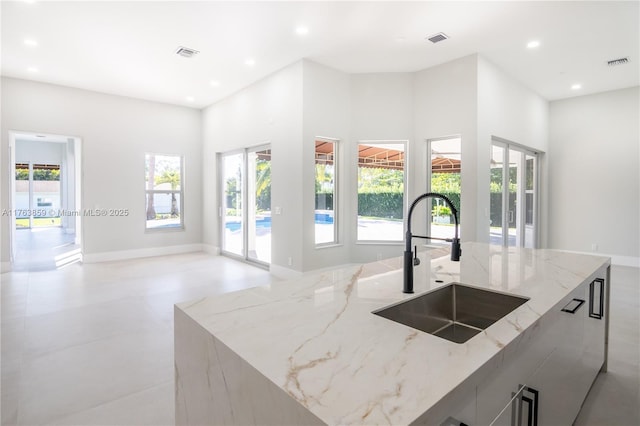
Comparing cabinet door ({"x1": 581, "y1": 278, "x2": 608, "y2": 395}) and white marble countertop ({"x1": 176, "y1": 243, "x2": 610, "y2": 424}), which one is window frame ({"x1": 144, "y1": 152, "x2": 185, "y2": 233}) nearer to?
white marble countertop ({"x1": 176, "y1": 243, "x2": 610, "y2": 424})

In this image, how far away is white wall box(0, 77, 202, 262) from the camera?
593cm

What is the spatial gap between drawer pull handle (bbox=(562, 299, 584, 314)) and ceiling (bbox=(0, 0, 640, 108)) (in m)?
3.21

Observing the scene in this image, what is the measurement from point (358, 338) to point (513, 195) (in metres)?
6.19

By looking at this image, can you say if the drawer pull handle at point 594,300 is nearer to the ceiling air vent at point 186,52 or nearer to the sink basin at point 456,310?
the sink basin at point 456,310

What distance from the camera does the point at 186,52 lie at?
15.7 feet

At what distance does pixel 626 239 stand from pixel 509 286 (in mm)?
6661

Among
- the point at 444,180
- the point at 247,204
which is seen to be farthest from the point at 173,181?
the point at 444,180

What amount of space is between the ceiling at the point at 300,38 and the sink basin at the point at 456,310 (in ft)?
10.5

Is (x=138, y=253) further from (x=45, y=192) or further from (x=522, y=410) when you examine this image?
(x=45, y=192)

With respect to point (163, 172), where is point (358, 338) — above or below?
below

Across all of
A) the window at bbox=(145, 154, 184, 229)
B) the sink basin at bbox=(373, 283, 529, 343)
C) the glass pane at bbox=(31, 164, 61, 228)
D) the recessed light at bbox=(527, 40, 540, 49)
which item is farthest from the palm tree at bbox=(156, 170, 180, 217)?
the glass pane at bbox=(31, 164, 61, 228)

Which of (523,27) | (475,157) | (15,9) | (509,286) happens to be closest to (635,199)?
(475,157)

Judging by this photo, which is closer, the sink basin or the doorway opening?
the sink basin

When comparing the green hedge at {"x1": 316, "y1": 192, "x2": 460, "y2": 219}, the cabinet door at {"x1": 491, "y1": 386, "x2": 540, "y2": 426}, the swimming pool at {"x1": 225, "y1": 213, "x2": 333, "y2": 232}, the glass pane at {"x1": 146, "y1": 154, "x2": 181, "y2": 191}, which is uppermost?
the glass pane at {"x1": 146, "y1": 154, "x2": 181, "y2": 191}
